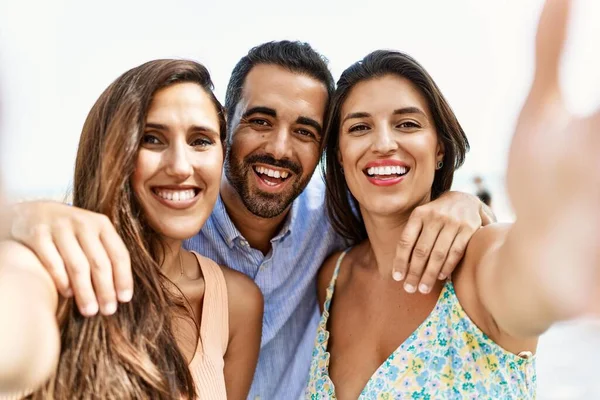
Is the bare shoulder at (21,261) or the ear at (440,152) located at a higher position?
the ear at (440,152)

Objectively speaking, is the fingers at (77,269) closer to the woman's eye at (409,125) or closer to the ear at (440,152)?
the woman's eye at (409,125)

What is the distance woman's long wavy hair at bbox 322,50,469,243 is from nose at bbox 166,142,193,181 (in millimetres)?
864

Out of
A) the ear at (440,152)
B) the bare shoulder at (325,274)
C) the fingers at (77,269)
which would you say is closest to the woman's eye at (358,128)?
the ear at (440,152)

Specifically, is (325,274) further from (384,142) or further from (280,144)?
(384,142)

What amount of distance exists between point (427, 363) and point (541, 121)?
1234 mm

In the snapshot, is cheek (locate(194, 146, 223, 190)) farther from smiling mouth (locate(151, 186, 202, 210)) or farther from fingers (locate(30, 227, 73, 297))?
fingers (locate(30, 227, 73, 297))

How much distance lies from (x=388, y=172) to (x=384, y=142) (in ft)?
0.41

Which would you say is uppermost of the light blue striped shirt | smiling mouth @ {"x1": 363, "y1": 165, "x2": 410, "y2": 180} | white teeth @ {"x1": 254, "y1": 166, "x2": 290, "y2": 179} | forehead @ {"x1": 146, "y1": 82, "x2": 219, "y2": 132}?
forehead @ {"x1": 146, "y1": 82, "x2": 219, "y2": 132}

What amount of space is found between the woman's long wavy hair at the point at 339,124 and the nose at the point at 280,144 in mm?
189

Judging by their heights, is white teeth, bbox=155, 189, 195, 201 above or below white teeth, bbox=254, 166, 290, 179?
below

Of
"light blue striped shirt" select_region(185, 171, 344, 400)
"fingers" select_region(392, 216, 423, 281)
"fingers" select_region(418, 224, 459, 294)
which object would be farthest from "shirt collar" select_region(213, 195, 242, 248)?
"fingers" select_region(418, 224, 459, 294)

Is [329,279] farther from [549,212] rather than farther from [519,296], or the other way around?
[549,212]

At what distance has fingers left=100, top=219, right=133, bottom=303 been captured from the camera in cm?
157

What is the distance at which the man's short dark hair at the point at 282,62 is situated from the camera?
9.39 feet
